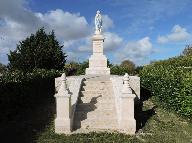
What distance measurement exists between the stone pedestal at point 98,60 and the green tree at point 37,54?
→ 21.6 feet

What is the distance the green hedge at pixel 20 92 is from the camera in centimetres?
1418

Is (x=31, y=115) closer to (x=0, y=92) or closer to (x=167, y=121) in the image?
(x=0, y=92)

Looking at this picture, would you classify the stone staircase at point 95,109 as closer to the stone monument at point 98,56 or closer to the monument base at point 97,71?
the monument base at point 97,71

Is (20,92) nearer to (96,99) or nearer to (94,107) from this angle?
(96,99)

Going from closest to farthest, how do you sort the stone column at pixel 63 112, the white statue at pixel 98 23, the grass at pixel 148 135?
the grass at pixel 148 135 → the stone column at pixel 63 112 → the white statue at pixel 98 23

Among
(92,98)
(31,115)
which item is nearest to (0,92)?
(31,115)

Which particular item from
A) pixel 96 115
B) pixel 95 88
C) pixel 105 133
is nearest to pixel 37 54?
pixel 95 88

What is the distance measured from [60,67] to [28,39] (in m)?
3.58

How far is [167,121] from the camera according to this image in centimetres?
1462

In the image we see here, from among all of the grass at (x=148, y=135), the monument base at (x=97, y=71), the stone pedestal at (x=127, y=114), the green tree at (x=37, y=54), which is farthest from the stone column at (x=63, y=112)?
the green tree at (x=37, y=54)

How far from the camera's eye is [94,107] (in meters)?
14.9

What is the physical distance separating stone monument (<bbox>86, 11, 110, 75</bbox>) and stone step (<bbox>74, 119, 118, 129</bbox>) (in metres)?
11.3

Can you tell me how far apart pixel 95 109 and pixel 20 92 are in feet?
11.2

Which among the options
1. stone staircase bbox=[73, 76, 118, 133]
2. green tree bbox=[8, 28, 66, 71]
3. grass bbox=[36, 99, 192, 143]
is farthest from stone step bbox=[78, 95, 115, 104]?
green tree bbox=[8, 28, 66, 71]
